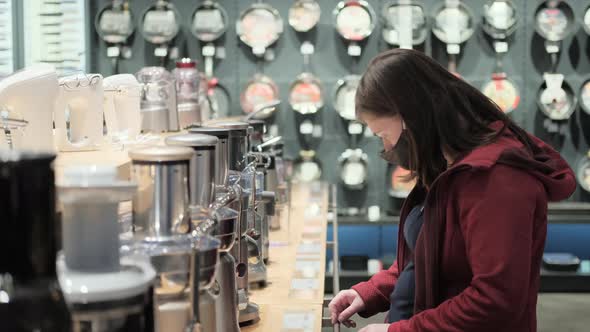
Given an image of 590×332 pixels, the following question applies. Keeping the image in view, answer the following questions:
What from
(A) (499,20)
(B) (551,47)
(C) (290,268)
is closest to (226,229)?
(C) (290,268)

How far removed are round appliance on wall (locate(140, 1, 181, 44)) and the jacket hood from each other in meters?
4.55

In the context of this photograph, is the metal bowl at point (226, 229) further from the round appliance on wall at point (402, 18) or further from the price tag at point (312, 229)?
the round appliance on wall at point (402, 18)

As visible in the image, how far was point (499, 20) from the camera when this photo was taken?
642 cm

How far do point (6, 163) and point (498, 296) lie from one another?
4.72 feet

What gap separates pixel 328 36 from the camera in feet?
21.5

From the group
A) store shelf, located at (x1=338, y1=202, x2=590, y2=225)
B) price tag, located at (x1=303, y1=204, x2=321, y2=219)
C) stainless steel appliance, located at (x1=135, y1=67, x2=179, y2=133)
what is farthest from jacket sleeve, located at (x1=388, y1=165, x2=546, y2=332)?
store shelf, located at (x1=338, y1=202, x2=590, y2=225)

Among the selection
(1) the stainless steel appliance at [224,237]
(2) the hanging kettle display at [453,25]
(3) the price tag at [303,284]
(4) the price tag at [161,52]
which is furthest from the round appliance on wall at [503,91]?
(1) the stainless steel appliance at [224,237]

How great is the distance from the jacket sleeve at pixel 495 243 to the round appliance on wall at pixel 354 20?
14.5ft

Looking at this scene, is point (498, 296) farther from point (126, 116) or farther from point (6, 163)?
point (126, 116)

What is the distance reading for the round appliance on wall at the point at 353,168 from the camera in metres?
6.50

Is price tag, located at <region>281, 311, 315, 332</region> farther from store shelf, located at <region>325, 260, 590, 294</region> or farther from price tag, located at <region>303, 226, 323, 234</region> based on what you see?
store shelf, located at <region>325, 260, 590, 294</region>

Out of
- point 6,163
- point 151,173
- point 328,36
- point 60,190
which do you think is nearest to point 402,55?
point 151,173

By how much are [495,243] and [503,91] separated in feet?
15.2

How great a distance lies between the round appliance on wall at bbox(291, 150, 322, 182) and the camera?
6551 millimetres
